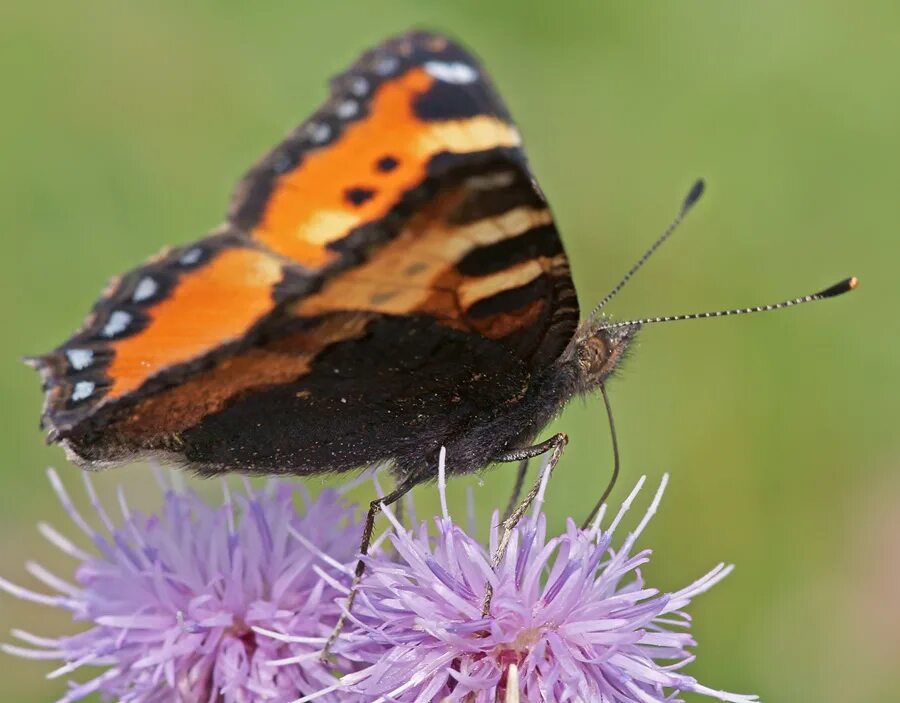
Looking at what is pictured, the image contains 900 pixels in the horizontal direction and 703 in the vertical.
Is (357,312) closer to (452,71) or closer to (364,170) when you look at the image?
(364,170)

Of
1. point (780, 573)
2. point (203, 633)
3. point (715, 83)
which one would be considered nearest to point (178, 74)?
point (715, 83)

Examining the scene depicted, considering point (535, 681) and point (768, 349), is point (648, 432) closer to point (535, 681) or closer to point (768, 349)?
point (768, 349)

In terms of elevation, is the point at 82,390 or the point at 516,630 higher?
the point at 82,390

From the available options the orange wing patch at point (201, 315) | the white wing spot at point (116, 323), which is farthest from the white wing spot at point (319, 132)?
the white wing spot at point (116, 323)

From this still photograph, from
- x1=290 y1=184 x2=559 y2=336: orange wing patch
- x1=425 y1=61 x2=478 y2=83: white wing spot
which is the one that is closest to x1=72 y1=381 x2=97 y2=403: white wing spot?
x1=290 y1=184 x2=559 y2=336: orange wing patch

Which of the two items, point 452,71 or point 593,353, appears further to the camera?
point 593,353

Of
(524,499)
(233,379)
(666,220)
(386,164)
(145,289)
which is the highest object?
(666,220)

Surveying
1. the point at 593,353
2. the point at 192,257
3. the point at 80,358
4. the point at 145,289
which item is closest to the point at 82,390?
the point at 80,358
